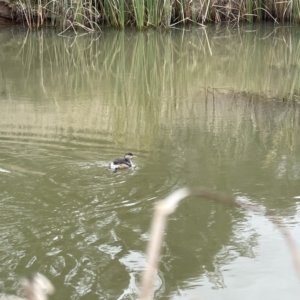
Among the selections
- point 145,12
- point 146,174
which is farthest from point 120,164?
point 145,12

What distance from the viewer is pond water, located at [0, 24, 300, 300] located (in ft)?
11.1

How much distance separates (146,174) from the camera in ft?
15.8

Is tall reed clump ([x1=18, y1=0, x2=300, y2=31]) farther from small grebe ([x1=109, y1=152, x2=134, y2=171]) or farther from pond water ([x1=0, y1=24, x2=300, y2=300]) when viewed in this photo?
small grebe ([x1=109, y1=152, x2=134, y2=171])

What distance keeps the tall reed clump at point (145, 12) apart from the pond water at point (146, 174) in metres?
3.58

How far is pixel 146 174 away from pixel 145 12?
31.0 ft

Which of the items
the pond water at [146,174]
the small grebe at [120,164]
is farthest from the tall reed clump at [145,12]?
the small grebe at [120,164]

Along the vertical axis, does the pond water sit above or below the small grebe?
below

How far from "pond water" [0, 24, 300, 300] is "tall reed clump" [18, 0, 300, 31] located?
3.58m

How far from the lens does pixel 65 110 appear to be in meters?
6.99

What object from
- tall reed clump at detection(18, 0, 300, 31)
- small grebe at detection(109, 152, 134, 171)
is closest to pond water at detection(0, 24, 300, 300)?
small grebe at detection(109, 152, 134, 171)

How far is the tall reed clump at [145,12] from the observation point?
13.2 m

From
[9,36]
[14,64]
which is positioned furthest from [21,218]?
[9,36]

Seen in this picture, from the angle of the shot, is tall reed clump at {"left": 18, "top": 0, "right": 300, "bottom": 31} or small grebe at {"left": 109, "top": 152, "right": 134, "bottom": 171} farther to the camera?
tall reed clump at {"left": 18, "top": 0, "right": 300, "bottom": 31}

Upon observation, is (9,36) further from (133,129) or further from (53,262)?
(53,262)
